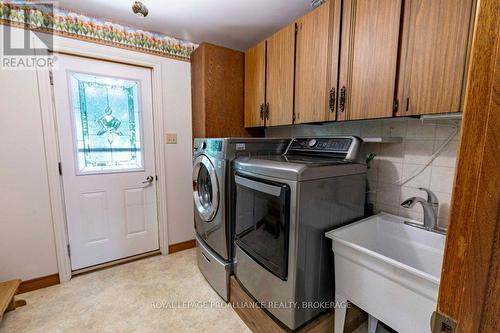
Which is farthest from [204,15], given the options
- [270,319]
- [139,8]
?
[270,319]

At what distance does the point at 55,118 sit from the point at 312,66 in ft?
7.15

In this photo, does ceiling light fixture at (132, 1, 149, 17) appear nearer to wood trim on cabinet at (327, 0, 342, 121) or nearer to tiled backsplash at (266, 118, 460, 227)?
wood trim on cabinet at (327, 0, 342, 121)

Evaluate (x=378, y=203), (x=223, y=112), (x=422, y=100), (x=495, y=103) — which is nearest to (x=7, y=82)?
(x=223, y=112)

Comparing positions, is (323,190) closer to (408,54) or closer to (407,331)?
(407,331)

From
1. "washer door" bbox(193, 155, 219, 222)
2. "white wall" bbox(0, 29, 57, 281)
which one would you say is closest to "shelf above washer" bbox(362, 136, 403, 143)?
"washer door" bbox(193, 155, 219, 222)

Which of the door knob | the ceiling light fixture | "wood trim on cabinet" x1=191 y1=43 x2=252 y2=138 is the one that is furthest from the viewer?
the door knob

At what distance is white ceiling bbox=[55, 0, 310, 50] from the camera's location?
1.75 metres

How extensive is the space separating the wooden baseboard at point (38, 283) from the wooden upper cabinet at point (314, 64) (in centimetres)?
257

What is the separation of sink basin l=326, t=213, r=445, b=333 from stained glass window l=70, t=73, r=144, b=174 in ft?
6.82

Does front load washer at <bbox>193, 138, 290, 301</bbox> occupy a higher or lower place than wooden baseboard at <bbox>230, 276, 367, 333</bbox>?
higher

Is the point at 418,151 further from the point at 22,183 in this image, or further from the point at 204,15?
the point at 22,183

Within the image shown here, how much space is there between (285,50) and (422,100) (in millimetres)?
1088

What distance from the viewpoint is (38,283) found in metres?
1.93

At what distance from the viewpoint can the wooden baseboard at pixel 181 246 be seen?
8.39 ft
